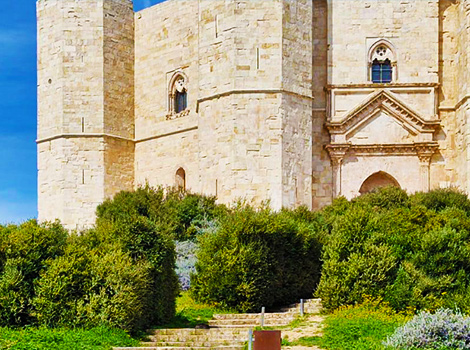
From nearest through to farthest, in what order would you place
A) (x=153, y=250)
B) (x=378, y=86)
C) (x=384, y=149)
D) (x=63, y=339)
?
(x=63, y=339), (x=153, y=250), (x=384, y=149), (x=378, y=86)

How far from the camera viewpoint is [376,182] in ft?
87.8

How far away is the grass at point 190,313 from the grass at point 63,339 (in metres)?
1.93

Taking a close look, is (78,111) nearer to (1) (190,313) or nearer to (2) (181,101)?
(2) (181,101)

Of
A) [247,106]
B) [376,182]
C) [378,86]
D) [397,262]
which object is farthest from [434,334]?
[378,86]

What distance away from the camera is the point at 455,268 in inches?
685

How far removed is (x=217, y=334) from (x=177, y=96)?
1578cm

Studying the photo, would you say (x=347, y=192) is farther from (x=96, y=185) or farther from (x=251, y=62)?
(x=96, y=185)

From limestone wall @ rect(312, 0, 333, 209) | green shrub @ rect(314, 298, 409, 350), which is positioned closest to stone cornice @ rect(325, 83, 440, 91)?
limestone wall @ rect(312, 0, 333, 209)

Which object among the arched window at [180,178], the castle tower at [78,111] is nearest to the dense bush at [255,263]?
the arched window at [180,178]

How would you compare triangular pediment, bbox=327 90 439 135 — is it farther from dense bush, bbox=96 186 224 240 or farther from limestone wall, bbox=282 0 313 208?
dense bush, bbox=96 186 224 240

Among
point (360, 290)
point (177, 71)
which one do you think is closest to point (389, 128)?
point (177, 71)

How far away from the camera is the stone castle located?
980 inches

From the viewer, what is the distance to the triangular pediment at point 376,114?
1036 inches

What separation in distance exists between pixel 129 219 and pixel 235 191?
821cm
